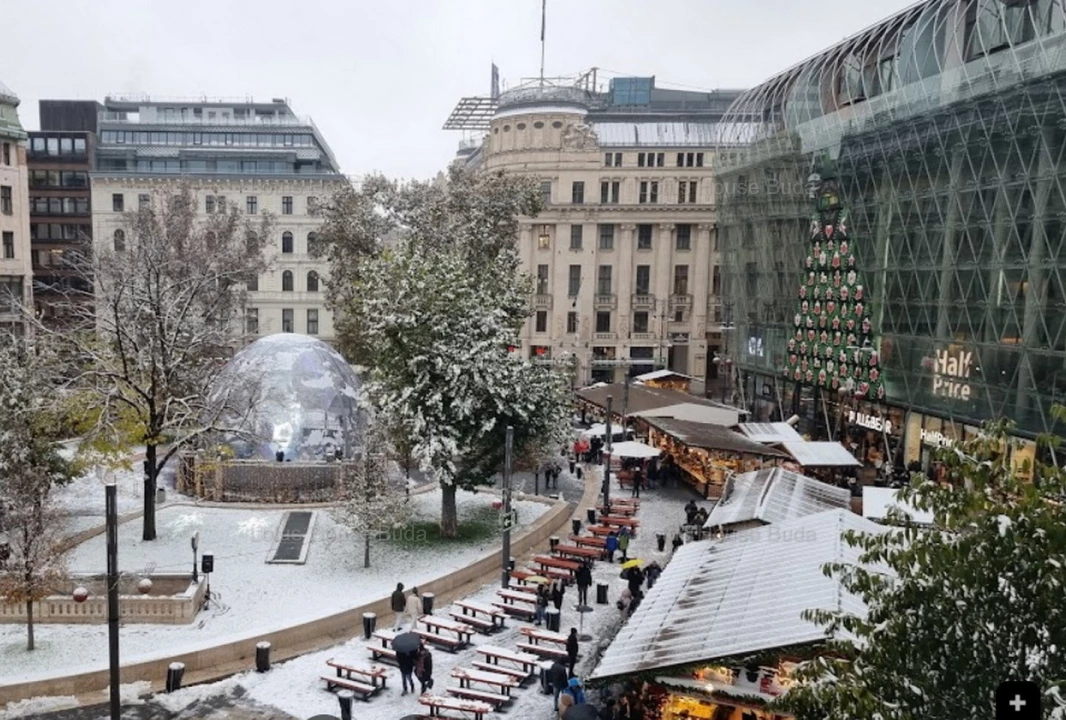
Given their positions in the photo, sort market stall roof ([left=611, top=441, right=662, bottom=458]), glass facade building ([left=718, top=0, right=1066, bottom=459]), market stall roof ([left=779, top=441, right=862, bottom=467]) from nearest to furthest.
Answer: glass facade building ([left=718, top=0, right=1066, bottom=459])
market stall roof ([left=779, top=441, right=862, bottom=467])
market stall roof ([left=611, top=441, right=662, bottom=458])

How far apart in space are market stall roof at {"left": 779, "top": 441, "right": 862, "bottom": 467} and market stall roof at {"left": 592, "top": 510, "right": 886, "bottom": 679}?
13696mm

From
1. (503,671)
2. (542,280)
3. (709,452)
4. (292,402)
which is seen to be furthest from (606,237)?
(503,671)

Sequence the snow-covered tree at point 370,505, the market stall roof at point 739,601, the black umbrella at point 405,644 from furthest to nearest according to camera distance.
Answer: the snow-covered tree at point 370,505, the black umbrella at point 405,644, the market stall roof at point 739,601

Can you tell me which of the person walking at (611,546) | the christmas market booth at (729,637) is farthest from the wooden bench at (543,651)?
the person walking at (611,546)

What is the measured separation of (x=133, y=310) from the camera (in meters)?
28.0

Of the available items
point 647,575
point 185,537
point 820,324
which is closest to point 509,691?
point 647,575

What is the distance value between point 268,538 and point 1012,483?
2240 cm

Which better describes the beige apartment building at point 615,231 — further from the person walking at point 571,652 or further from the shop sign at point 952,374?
the person walking at point 571,652

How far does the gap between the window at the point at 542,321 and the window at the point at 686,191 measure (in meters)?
13.7

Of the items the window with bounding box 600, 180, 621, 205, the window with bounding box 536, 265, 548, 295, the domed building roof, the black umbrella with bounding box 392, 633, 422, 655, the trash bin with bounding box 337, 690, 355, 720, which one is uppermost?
the window with bounding box 600, 180, 621, 205

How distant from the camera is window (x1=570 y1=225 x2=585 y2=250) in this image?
66.3 metres

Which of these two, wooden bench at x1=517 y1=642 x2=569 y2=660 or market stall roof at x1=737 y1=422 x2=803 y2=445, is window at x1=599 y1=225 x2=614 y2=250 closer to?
market stall roof at x1=737 y1=422 x2=803 y2=445

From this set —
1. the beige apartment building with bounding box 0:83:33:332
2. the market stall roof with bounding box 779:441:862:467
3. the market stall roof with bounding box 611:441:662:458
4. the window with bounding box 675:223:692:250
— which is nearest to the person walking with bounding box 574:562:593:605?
the market stall roof with bounding box 611:441:662:458

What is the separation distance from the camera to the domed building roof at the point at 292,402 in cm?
3155
